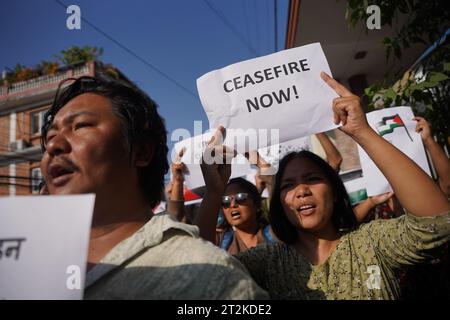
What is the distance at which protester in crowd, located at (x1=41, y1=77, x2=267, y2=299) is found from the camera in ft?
2.80

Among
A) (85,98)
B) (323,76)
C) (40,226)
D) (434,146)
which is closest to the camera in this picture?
(40,226)

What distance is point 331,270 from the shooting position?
54.4 inches

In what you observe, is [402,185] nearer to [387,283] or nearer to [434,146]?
[387,283]

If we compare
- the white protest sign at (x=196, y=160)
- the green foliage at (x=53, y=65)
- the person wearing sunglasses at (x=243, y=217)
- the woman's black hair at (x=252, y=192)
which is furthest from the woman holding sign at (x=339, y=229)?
the green foliage at (x=53, y=65)

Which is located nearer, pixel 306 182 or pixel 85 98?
pixel 85 98

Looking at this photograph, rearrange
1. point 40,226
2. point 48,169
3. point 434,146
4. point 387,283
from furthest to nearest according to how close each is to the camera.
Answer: point 434,146, point 387,283, point 48,169, point 40,226

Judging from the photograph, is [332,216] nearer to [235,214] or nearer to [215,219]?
[215,219]

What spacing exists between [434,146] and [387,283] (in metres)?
1.25

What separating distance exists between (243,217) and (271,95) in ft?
4.60

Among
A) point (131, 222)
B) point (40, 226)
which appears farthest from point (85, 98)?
point (40, 226)

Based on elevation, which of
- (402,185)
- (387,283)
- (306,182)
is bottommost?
(387,283)

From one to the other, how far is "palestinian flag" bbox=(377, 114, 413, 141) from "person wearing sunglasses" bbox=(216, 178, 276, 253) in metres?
1.10

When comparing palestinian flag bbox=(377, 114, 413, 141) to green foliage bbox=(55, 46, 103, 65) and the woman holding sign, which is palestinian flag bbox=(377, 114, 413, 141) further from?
green foliage bbox=(55, 46, 103, 65)

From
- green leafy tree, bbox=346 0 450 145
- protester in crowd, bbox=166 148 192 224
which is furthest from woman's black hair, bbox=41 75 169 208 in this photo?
green leafy tree, bbox=346 0 450 145
